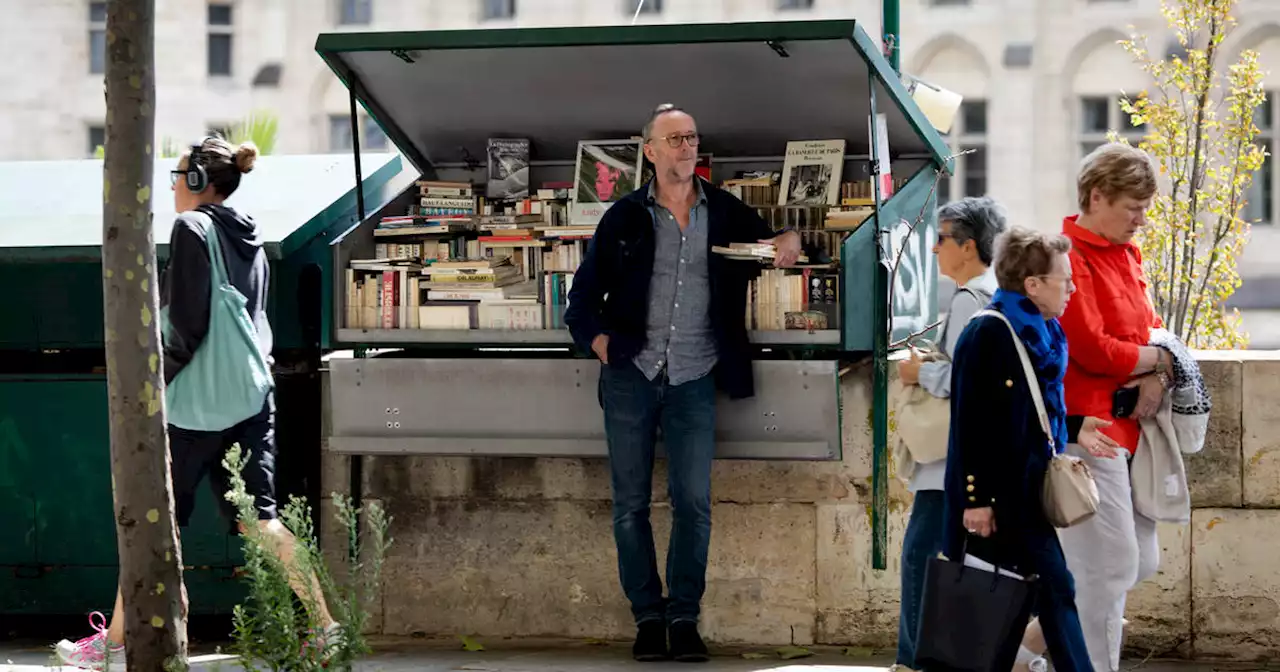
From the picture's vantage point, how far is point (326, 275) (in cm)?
673

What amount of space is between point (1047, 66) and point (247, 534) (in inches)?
1322

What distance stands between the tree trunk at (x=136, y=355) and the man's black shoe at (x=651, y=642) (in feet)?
5.83

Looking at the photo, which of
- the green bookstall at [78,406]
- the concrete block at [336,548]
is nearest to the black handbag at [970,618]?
the concrete block at [336,548]

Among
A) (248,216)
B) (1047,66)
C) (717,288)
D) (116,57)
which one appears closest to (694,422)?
(717,288)

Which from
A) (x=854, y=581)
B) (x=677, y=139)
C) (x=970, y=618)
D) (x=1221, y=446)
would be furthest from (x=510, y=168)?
(x=970, y=618)

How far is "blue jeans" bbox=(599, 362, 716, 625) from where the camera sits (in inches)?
243

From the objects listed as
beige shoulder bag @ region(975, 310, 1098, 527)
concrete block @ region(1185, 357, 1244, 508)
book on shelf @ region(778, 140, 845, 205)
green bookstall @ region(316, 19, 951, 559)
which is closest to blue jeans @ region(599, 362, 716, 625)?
green bookstall @ region(316, 19, 951, 559)

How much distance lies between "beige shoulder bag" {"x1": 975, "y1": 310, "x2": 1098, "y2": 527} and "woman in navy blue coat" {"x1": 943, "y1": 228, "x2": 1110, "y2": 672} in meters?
0.02

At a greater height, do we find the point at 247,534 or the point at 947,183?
the point at 947,183

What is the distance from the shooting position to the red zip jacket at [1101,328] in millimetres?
5289

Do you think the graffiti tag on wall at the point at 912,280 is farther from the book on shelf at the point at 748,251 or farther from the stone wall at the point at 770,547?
the book on shelf at the point at 748,251

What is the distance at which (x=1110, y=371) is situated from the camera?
5.31 m

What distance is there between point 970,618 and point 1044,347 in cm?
74

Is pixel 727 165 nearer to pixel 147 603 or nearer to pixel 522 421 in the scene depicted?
pixel 522 421
